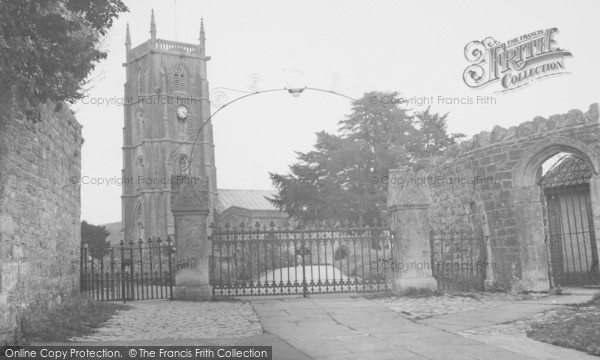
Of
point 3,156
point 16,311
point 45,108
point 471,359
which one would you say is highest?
point 45,108

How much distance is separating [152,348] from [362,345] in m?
2.42

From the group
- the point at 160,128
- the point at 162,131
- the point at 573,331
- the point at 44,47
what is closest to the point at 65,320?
the point at 44,47

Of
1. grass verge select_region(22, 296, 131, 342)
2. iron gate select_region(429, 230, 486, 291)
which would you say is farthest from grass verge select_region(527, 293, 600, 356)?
grass verge select_region(22, 296, 131, 342)

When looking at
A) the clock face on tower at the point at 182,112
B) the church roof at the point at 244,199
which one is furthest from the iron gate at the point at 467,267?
the church roof at the point at 244,199

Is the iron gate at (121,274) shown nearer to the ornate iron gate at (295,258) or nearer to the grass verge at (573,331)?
the ornate iron gate at (295,258)

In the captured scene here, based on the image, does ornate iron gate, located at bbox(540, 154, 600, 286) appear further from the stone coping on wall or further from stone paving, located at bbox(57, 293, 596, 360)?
stone paving, located at bbox(57, 293, 596, 360)

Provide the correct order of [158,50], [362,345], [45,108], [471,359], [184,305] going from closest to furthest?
[471,359] < [362,345] < [45,108] < [184,305] < [158,50]

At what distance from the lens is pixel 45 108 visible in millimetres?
8703

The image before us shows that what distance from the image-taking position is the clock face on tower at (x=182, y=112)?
60.5 m

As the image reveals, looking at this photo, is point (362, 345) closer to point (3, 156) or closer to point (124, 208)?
point (3, 156)

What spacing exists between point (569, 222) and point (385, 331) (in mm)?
10501

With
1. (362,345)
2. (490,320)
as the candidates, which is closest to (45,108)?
(362,345)

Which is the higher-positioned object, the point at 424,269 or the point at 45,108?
the point at 45,108

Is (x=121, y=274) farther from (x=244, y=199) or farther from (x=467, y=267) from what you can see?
(x=244, y=199)
